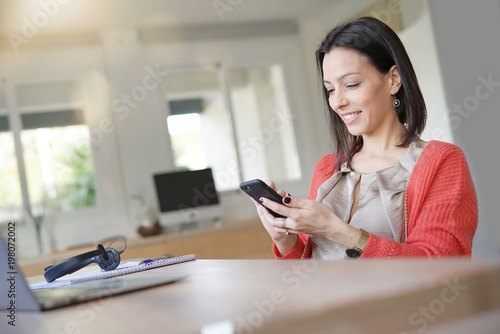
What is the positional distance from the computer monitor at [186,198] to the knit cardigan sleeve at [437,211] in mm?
3728

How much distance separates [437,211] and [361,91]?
45 centimetres

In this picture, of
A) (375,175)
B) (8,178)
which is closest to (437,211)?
(375,175)

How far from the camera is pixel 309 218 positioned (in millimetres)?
1358

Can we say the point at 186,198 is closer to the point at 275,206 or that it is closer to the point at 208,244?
the point at 208,244

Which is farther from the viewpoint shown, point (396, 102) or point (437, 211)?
point (396, 102)

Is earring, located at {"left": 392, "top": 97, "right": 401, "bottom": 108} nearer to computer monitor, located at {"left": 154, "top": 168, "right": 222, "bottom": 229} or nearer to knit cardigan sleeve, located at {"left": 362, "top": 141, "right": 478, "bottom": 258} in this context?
knit cardigan sleeve, located at {"left": 362, "top": 141, "right": 478, "bottom": 258}

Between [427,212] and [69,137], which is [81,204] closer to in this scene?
[69,137]

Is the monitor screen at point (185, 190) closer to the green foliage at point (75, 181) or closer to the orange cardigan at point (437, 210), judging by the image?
the green foliage at point (75, 181)

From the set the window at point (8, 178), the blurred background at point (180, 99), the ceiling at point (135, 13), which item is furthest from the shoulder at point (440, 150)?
the window at point (8, 178)

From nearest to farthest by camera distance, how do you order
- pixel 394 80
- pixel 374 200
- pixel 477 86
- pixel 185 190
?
pixel 374 200, pixel 394 80, pixel 477 86, pixel 185 190

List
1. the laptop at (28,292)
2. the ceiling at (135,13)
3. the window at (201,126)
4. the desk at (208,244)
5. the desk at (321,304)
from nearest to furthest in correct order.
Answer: the desk at (321,304) < the laptop at (28,292) < the desk at (208,244) < the ceiling at (135,13) < the window at (201,126)

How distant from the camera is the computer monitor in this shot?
508 centimetres

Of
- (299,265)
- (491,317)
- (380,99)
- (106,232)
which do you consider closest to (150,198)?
(106,232)

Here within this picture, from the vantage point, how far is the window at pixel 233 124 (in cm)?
574
